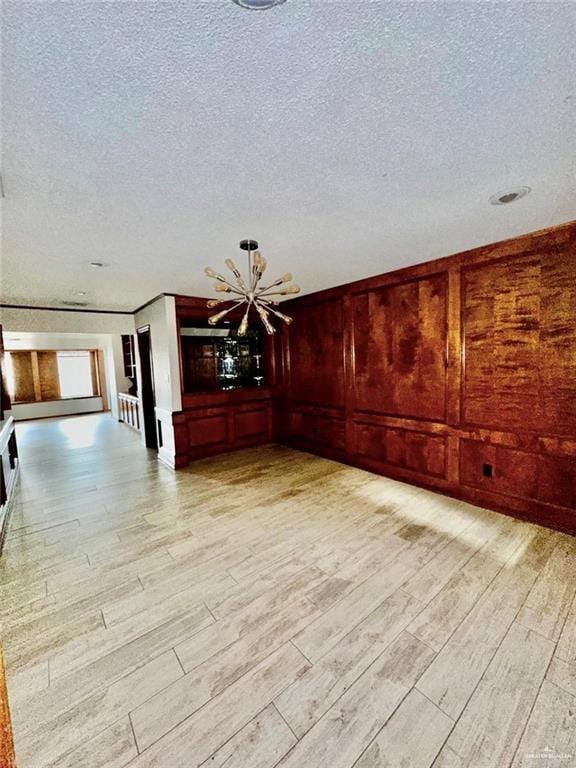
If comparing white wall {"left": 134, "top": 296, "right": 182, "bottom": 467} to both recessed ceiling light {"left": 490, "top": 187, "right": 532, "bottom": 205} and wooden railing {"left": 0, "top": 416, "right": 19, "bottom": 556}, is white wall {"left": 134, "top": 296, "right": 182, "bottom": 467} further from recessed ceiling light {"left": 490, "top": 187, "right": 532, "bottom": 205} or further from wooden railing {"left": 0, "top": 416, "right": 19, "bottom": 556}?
recessed ceiling light {"left": 490, "top": 187, "right": 532, "bottom": 205}

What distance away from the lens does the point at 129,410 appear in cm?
786

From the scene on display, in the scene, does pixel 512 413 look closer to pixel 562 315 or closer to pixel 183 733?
pixel 562 315

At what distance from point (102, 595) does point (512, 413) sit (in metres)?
3.72

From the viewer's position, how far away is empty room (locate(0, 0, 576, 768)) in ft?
3.58

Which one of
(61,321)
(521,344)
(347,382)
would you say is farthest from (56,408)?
(521,344)

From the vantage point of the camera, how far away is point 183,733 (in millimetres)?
1326


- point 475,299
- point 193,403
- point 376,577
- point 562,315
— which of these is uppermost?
point 475,299

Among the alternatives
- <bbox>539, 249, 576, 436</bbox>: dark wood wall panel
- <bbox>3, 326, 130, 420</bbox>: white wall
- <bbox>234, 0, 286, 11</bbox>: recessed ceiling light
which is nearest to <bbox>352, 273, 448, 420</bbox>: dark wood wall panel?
<bbox>539, 249, 576, 436</bbox>: dark wood wall panel

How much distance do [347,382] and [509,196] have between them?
277 centimetres

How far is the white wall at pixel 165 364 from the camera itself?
4613 mm

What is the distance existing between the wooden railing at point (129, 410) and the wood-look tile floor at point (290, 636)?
13.3 ft

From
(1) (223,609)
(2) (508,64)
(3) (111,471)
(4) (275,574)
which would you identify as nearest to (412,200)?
(2) (508,64)

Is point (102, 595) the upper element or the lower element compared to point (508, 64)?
lower

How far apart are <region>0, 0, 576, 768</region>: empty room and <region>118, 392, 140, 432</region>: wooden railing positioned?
2.86 metres
